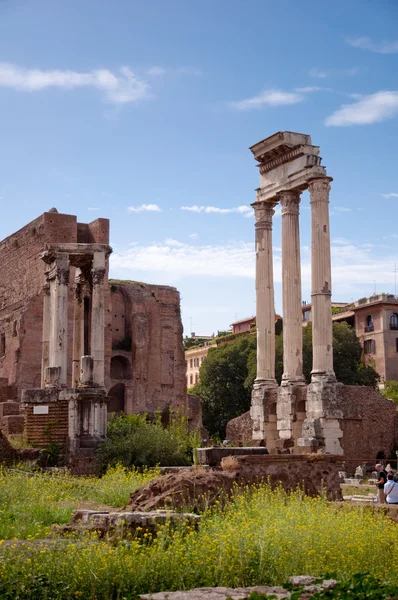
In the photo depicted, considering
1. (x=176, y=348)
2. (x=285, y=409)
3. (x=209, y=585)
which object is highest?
(x=176, y=348)

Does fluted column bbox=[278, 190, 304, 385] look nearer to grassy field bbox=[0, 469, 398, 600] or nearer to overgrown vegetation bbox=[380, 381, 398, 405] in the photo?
grassy field bbox=[0, 469, 398, 600]

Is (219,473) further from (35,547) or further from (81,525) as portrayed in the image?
(35,547)

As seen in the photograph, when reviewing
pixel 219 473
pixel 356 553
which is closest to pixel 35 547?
pixel 356 553

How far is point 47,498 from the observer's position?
471 inches

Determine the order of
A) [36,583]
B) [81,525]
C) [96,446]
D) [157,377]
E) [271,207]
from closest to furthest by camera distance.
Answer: [36,583] < [81,525] < [96,446] < [271,207] < [157,377]

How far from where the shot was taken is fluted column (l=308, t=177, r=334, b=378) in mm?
24688

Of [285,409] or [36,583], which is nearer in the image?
[36,583]

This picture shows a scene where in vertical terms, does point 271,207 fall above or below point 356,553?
above

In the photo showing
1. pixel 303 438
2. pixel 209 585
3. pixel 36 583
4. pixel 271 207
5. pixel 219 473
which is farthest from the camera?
pixel 271 207

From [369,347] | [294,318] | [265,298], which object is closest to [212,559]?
[294,318]

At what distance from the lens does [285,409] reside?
2502cm

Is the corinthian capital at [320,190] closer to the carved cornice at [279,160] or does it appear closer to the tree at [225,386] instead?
the carved cornice at [279,160]

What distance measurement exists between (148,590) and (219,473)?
452 centimetres

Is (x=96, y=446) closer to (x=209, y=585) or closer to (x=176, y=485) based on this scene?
(x=176, y=485)
